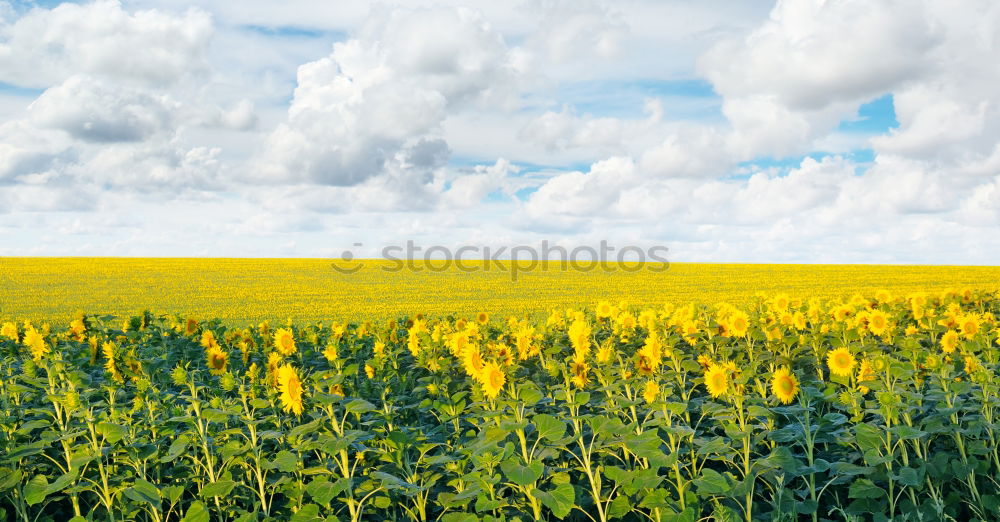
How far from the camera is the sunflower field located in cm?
377

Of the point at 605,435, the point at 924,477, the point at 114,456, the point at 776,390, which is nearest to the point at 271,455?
the point at 114,456

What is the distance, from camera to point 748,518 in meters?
3.90

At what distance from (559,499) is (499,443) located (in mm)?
1029

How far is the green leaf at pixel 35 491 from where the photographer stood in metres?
3.68

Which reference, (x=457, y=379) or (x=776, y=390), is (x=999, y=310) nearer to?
(x=776, y=390)

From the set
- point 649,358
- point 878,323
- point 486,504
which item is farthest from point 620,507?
point 878,323

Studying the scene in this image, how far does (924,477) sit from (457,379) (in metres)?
3.91

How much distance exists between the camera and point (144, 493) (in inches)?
146

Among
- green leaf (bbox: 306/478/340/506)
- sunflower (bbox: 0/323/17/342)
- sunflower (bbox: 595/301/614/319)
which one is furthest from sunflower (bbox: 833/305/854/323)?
sunflower (bbox: 0/323/17/342)

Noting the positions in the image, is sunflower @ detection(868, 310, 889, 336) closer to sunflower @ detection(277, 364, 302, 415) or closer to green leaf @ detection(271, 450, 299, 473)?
sunflower @ detection(277, 364, 302, 415)

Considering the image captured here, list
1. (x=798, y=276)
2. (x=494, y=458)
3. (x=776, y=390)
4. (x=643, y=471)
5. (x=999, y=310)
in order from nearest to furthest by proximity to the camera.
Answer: (x=494, y=458)
(x=643, y=471)
(x=776, y=390)
(x=999, y=310)
(x=798, y=276)

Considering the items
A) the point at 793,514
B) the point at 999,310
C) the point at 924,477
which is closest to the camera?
the point at 793,514

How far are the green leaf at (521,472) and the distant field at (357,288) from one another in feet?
62.0

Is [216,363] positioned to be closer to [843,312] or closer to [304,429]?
[304,429]
